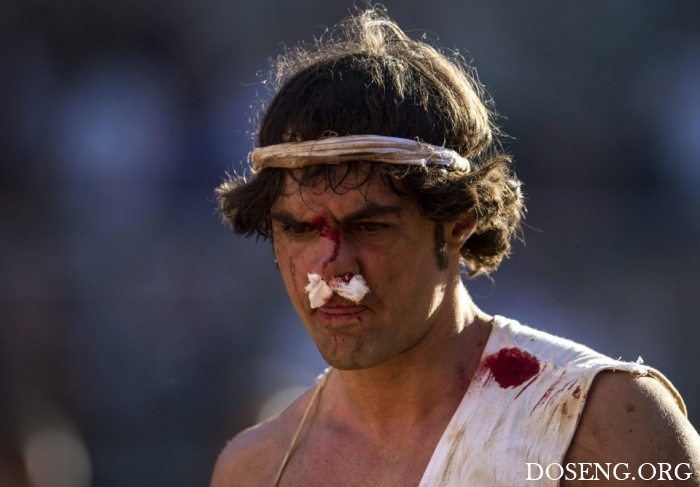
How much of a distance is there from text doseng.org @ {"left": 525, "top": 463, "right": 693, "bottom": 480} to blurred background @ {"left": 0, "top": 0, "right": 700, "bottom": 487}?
15.8 feet

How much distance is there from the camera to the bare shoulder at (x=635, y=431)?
98.1 inches

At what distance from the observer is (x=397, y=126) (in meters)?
2.98

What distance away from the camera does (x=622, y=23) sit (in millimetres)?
8680

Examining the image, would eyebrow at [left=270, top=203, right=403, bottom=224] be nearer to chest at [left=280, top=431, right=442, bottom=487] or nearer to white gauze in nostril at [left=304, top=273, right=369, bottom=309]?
white gauze in nostril at [left=304, top=273, right=369, bottom=309]

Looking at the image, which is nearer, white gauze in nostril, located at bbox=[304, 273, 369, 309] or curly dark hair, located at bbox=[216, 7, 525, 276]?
white gauze in nostril, located at bbox=[304, 273, 369, 309]

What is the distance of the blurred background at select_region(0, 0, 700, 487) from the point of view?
7.36 meters

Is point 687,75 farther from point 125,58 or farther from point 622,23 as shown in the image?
point 125,58

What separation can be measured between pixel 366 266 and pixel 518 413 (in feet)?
2.11

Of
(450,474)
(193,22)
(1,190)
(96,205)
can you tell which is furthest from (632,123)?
(450,474)

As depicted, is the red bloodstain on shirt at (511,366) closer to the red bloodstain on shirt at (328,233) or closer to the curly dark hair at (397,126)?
the curly dark hair at (397,126)

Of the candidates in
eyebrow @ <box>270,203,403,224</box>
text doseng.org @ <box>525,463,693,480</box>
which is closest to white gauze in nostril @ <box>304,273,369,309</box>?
eyebrow @ <box>270,203,403,224</box>

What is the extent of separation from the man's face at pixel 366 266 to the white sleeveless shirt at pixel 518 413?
29 cm

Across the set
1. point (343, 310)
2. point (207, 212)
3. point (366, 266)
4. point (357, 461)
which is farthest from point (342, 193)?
point (207, 212)

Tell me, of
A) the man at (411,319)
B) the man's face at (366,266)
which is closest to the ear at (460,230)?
the man at (411,319)
